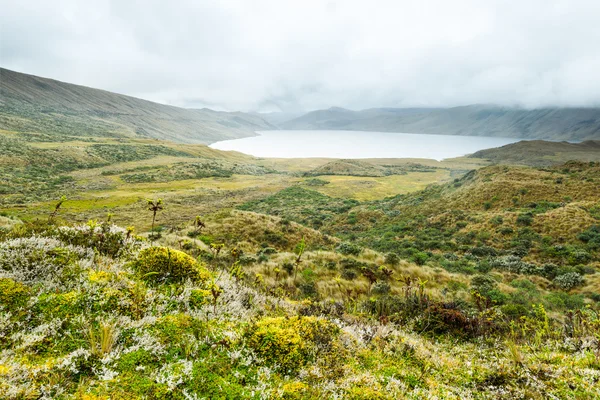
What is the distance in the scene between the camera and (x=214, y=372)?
10.5ft

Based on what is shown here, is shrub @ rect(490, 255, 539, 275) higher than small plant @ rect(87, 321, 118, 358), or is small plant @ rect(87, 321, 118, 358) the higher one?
small plant @ rect(87, 321, 118, 358)

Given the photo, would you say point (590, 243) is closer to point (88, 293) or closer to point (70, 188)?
point (88, 293)

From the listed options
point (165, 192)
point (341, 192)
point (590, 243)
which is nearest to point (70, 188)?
point (165, 192)

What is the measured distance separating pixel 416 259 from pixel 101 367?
70.2 feet

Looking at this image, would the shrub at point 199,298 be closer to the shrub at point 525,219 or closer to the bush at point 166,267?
the bush at point 166,267

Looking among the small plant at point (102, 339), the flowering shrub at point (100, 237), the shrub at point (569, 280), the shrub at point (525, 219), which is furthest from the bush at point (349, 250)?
the shrub at point (525, 219)

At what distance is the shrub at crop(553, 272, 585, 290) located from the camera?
1492cm

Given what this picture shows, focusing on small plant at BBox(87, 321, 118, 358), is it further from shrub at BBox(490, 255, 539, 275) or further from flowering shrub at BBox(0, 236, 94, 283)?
shrub at BBox(490, 255, 539, 275)

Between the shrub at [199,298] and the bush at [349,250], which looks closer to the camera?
the shrub at [199,298]

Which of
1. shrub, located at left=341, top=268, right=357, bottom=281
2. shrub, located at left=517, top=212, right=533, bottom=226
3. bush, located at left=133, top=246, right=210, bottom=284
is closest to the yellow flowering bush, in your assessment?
bush, located at left=133, top=246, right=210, bottom=284

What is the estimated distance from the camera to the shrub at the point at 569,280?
14.9m

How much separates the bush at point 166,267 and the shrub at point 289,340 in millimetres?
1813

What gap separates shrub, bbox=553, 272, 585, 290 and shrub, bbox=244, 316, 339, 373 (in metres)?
17.1

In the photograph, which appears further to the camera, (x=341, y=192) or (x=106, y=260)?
(x=341, y=192)
